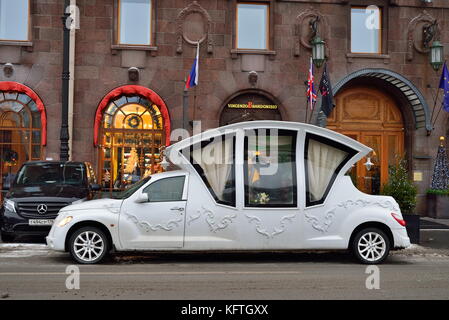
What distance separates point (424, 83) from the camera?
60.1 ft

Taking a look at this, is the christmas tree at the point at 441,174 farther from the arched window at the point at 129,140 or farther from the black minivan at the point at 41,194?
the black minivan at the point at 41,194

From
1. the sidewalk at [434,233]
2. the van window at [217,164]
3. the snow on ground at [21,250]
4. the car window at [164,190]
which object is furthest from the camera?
the sidewalk at [434,233]

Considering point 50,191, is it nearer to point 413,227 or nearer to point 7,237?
point 7,237

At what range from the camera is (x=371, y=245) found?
363 inches

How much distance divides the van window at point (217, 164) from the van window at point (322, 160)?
4.54 feet

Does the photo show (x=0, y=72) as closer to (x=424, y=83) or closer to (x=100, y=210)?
(x=100, y=210)

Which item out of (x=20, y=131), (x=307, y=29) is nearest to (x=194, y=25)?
(x=307, y=29)

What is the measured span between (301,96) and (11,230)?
10.6m

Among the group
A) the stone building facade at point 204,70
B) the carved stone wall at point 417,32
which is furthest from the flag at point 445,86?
the carved stone wall at point 417,32

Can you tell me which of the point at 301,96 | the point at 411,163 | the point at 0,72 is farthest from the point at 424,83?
the point at 0,72

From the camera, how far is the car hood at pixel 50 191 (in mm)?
11305

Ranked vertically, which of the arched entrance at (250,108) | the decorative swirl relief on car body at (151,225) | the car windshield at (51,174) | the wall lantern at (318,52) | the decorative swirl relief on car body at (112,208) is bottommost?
the decorative swirl relief on car body at (151,225)

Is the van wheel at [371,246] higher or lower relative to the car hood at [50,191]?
lower
